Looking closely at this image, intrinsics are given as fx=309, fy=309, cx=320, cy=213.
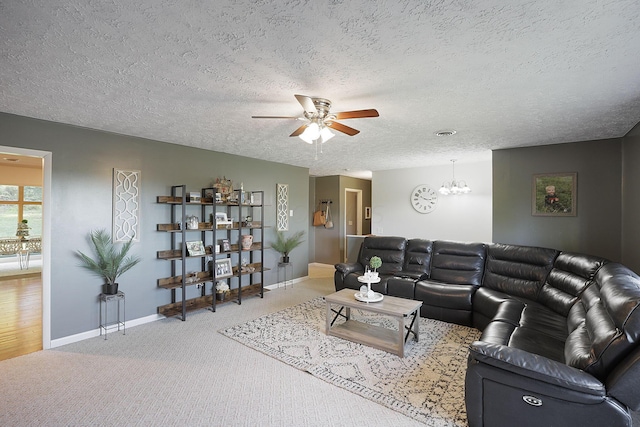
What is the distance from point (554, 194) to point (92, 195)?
5.90m

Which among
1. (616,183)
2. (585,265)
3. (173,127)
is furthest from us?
(616,183)

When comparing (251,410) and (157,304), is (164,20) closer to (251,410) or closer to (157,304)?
(251,410)

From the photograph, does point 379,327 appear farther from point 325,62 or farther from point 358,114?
point 325,62

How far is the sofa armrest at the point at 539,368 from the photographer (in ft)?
5.50

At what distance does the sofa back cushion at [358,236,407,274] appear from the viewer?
199 inches

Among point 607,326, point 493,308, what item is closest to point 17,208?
point 493,308

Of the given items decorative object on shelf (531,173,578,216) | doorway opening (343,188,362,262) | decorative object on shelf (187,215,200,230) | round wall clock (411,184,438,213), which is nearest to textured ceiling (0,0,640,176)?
decorative object on shelf (531,173,578,216)

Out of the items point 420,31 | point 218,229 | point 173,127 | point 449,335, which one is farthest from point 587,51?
point 218,229

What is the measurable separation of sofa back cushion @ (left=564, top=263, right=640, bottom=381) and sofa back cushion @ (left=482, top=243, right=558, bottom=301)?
1.16 meters

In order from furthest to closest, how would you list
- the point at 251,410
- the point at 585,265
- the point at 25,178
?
the point at 25,178 < the point at 585,265 < the point at 251,410

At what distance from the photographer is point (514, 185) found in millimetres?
4559

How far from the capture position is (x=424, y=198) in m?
6.55

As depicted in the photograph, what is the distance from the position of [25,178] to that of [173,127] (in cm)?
675

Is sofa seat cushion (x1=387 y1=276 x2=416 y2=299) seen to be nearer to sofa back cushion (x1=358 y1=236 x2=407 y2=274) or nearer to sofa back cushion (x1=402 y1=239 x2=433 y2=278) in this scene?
sofa back cushion (x1=402 y1=239 x2=433 y2=278)
